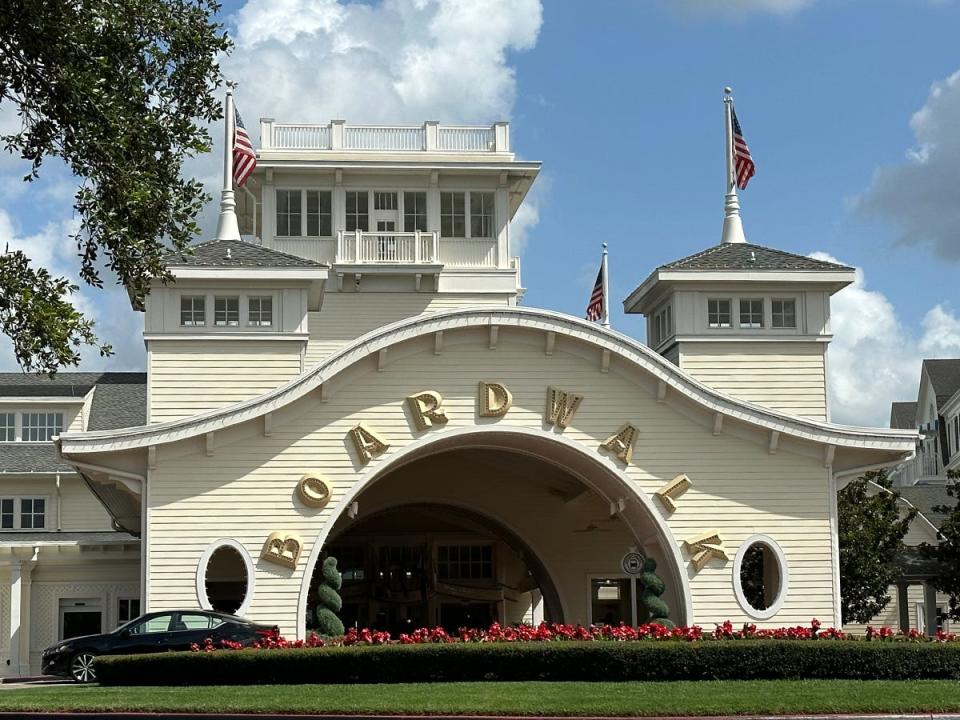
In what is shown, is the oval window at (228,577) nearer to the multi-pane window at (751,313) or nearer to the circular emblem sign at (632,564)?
the circular emblem sign at (632,564)

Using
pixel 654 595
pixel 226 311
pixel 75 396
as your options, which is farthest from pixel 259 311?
pixel 75 396

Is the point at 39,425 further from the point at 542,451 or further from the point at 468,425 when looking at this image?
the point at 468,425

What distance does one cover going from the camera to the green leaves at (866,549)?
43.6 meters

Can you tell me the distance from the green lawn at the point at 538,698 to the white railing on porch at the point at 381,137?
2392 cm

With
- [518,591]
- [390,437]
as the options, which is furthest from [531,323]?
[518,591]

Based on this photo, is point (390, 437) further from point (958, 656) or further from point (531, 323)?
point (958, 656)


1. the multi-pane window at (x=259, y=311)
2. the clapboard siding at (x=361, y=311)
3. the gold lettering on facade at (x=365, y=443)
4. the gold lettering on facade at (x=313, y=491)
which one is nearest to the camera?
the gold lettering on facade at (x=313, y=491)

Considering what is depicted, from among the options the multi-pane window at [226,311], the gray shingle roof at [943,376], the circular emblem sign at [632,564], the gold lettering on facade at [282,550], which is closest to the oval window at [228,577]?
the gold lettering on facade at [282,550]

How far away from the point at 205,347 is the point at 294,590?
6.92 metres

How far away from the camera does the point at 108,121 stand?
18.1 metres

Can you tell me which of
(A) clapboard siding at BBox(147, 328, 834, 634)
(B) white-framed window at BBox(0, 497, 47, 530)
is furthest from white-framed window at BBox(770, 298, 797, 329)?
(B) white-framed window at BBox(0, 497, 47, 530)

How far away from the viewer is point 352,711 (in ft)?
65.6

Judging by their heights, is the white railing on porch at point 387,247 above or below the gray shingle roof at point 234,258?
above

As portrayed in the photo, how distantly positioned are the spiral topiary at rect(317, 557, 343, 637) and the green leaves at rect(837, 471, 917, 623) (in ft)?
60.7
